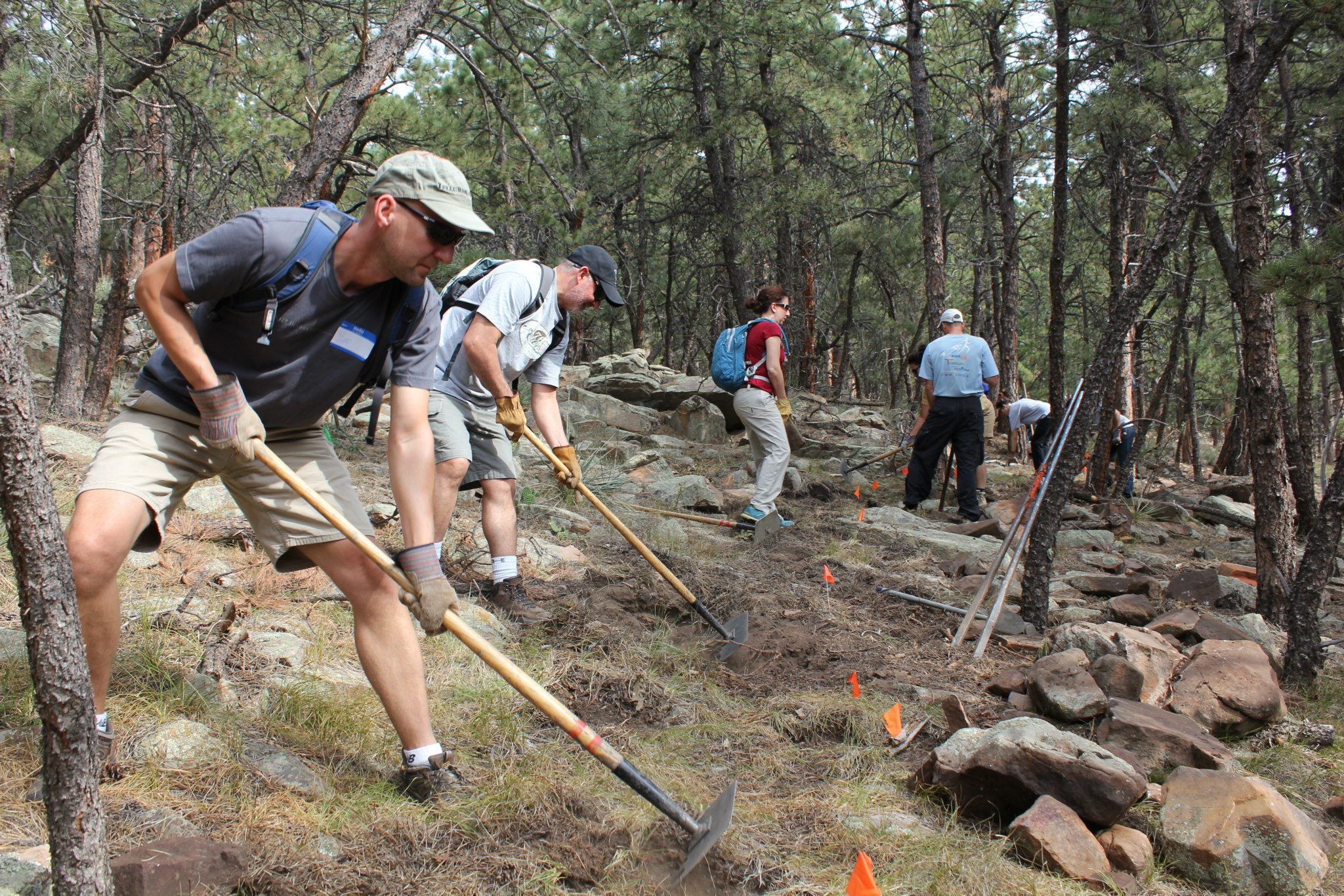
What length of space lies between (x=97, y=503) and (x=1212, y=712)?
4162 mm

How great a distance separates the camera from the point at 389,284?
2.65m

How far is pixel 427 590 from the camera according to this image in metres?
2.60

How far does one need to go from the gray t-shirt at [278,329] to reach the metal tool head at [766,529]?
4.71 m

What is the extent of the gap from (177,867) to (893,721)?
2577mm

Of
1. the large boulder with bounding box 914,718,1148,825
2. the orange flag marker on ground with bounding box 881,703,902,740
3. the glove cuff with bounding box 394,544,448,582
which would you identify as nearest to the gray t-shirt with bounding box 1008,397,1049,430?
the orange flag marker on ground with bounding box 881,703,902,740

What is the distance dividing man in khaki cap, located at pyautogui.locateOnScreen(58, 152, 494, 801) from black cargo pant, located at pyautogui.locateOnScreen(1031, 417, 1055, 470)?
8243mm

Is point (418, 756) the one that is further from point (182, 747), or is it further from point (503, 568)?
point (503, 568)

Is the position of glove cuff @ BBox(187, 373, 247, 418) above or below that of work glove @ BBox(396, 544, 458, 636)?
above

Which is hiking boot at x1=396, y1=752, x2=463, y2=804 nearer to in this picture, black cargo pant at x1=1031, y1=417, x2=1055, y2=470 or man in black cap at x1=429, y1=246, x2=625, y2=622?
man in black cap at x1=429, y1=246, x2=625, y2=622

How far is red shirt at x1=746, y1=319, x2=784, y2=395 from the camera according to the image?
24.0 feet

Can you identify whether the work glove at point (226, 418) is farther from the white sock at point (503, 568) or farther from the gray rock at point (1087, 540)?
the gray rock at point (1087, 540)

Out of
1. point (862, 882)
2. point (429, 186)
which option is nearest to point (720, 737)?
point (862, 882)

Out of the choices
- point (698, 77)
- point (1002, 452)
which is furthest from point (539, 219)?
point (1002, 452)

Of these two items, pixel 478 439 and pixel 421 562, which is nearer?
pixel 421 562
